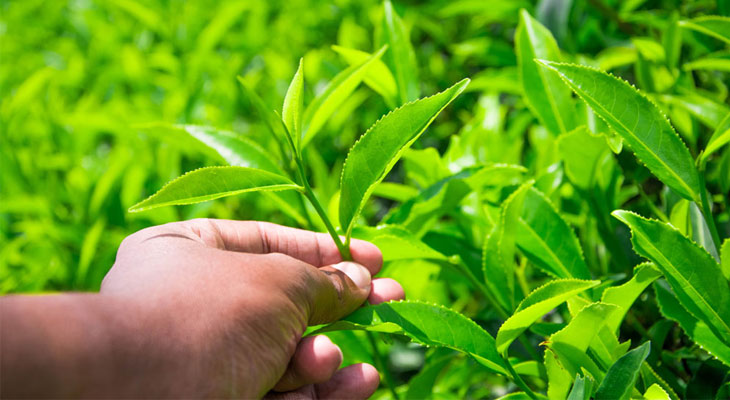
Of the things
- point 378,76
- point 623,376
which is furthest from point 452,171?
point 623,376

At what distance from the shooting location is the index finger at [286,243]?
3.37ft

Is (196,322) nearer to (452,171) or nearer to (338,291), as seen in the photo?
(338,291)

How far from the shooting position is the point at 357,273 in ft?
3.26

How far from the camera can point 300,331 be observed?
90cm

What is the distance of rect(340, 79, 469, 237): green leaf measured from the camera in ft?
2.86

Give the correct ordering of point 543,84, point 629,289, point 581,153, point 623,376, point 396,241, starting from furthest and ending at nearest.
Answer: point 543,84
point 581,153
point 396,241
point 629,289
point 623,376

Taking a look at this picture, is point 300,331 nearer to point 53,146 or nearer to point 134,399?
point 134,399

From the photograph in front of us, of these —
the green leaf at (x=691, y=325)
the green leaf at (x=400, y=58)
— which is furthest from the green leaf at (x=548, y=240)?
the green leaf at (x=400, y=58)

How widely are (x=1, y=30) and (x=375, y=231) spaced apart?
3089 mm

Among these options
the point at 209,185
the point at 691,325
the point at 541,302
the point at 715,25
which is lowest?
the point at 691,325

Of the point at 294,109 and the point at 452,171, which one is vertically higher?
the point at 294,109

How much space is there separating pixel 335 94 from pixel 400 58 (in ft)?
0.88

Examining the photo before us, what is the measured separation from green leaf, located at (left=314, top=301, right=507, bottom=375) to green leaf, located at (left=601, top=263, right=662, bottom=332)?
17 cm

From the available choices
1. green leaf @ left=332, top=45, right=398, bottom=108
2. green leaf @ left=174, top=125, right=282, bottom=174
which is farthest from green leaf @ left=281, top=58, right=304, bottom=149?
green leaf @ left=332, top=45, right=398, bottom=108
